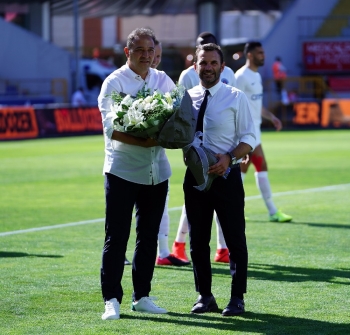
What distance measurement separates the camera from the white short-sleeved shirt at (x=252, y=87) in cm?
1158

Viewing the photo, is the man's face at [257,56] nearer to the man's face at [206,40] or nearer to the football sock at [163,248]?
the man's face at [206,40]

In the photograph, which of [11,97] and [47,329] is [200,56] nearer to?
[47,329]

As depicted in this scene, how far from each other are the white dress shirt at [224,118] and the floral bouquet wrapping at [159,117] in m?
0.33

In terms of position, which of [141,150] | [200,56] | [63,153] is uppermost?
[200,56]

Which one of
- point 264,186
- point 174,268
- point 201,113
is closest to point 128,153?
point 201,113

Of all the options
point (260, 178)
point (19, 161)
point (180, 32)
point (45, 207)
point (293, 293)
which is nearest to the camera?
point (293, 293)

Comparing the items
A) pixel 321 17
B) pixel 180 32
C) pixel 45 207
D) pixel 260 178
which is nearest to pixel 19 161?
pixel 45 207

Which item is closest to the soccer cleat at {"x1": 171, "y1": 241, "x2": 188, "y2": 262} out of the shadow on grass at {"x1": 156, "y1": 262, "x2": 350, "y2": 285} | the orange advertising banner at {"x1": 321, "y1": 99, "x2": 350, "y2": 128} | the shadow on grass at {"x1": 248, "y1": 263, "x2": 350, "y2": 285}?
the shadow on grass at {"x1": 156, "y1": 262, "x2": 350, "y2": 285}

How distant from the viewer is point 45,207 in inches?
542

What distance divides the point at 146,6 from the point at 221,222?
47.4 metres

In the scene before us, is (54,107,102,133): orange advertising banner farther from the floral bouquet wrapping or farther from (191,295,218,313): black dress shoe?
the floral bouquet wrapping

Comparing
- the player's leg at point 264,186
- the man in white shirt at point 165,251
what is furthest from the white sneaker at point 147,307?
the player's leg at point 264,186

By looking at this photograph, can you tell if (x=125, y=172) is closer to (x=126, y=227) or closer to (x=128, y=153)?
(x=128, y=153)

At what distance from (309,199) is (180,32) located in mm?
51722
